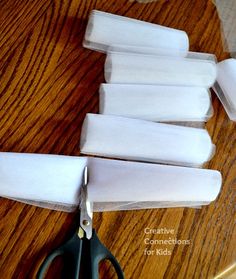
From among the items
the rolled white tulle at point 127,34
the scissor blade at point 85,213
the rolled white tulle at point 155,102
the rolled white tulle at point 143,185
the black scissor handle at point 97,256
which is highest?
the rolled white tulle at point 127,34

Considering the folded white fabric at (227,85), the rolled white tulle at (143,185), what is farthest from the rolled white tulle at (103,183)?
the folded white fabric at (227,85)

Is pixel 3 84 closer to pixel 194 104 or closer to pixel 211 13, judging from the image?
pixel 194 104

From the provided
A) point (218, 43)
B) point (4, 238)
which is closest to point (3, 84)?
point (4, 238)

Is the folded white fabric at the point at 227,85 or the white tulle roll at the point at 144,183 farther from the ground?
the folded white fabric at the point at 227,85

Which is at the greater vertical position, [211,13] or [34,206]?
[211,13]

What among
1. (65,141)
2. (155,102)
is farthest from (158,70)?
(65,141)

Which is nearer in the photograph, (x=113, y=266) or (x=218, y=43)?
(x=113, y=266)

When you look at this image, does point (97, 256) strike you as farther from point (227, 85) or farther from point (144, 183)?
point (227, 85)

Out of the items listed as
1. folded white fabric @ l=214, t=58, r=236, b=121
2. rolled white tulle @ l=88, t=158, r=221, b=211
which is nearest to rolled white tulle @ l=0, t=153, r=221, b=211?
rolled white tulle @ l=88, t=158, r=221, b=211

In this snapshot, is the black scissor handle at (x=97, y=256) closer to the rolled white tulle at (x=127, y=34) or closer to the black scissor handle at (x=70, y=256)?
the black scissor handle at (x=70, y=256)
